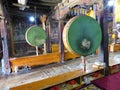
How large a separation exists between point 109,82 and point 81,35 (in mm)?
1001

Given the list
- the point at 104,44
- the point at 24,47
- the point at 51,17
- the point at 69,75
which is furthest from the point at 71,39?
the point at 24,47

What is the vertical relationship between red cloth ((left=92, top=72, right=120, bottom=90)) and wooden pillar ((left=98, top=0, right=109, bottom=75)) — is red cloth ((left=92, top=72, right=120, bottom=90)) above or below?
below

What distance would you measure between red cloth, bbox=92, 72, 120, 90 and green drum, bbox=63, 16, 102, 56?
609 millimetres

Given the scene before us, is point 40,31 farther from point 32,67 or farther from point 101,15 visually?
point 101,15

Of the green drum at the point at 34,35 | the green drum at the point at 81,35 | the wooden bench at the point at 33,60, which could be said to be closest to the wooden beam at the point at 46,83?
the green drum at the point at 81,35

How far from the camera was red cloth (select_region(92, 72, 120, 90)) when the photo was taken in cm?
204

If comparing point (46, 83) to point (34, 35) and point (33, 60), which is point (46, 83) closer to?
point (33, 60)

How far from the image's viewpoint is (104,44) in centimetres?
274

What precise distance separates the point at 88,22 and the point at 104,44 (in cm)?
104

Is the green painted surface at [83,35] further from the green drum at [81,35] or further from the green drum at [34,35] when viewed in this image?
the green drum at [34,35]

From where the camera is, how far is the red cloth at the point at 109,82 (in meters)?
2.04

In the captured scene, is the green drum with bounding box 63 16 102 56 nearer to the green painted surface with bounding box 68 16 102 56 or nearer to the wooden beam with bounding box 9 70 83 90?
the green painted surface with bounding box 68 16 102 56

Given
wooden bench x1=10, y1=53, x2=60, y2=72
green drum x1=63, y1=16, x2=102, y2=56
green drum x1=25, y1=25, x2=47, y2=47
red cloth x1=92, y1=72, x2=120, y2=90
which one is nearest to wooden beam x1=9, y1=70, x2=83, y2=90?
red cloth x1=92, y1=72, x2=120, y2=90

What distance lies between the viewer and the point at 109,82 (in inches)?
85.4
